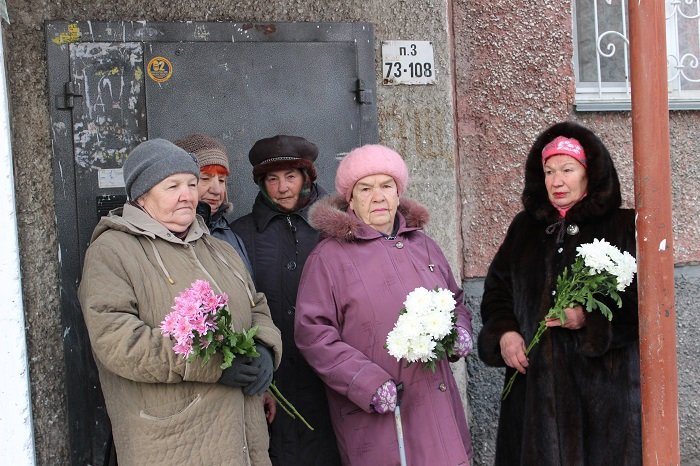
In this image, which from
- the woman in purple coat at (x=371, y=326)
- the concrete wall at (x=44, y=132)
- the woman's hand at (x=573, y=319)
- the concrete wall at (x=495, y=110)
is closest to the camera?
the woman in purple coat at (x=371, y=326)

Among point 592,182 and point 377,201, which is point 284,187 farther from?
point 592,182

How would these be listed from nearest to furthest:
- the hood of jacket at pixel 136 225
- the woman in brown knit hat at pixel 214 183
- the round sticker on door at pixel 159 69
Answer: the hood of jacket at pixel 136 225 < the woman in brown knit hat at pixel 214 183 < the round sticker on door at pixel 159 69

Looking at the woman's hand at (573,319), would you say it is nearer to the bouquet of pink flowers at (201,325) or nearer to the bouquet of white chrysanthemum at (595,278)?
the bouquet of white chrysanthemum at (595,278)

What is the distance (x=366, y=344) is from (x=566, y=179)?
3.36 feet

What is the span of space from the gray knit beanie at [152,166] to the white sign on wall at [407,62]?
1.65 meters

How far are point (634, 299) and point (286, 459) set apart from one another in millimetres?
1527

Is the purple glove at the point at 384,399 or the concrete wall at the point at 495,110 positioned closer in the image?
the purple glove at the point at 384,399

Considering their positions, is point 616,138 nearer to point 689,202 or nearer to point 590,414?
point 689,202

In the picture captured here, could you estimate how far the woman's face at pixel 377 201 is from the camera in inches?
137

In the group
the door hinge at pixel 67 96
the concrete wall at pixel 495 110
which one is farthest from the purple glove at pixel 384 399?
the door hinge at pixel 67 96

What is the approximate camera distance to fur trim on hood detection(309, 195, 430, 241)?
134 inches

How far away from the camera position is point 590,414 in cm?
344

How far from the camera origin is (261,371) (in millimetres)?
2949

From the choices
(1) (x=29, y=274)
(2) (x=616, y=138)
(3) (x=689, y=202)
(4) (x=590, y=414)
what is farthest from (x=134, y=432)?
(3) (x=689, y=202)
